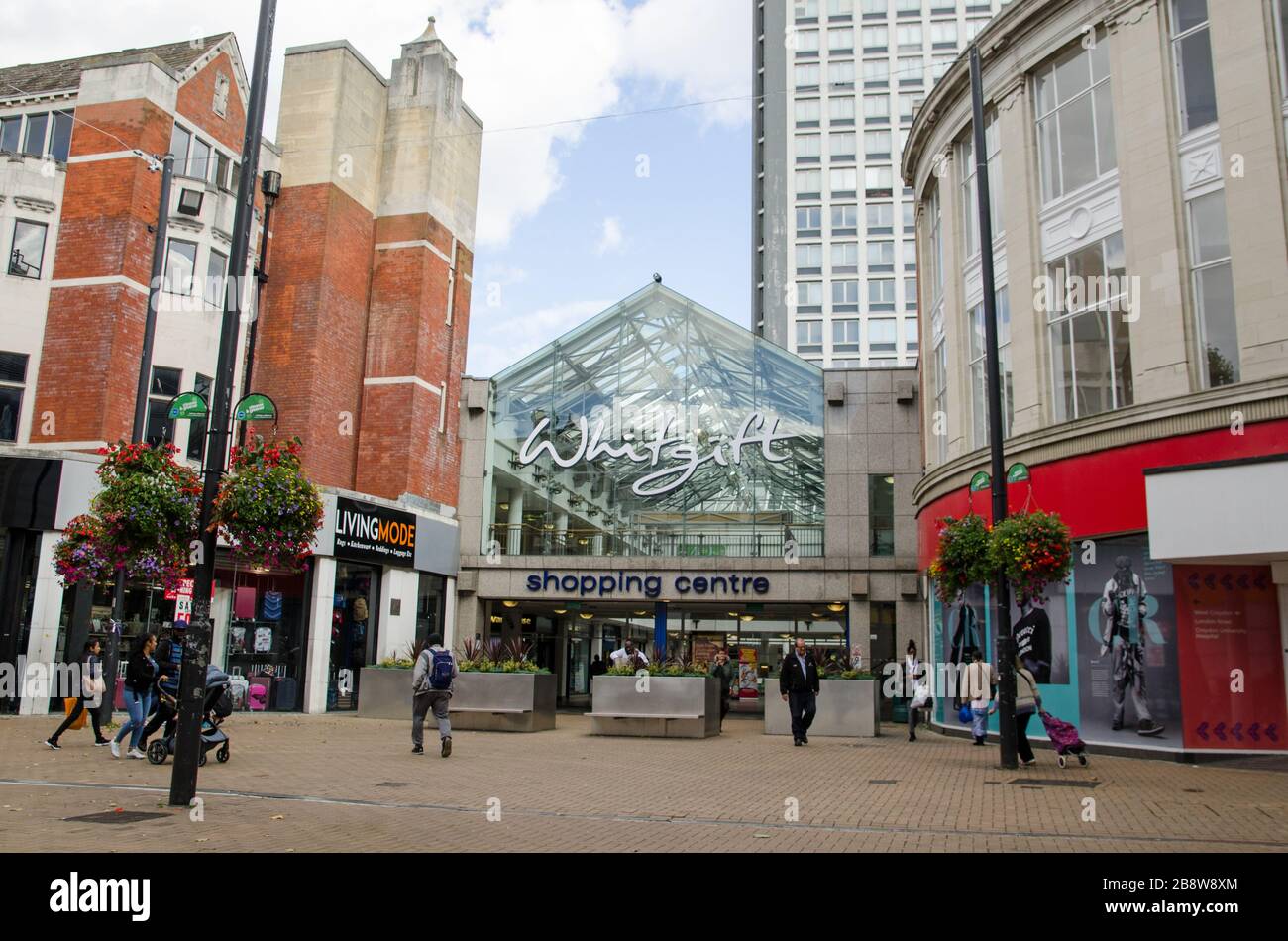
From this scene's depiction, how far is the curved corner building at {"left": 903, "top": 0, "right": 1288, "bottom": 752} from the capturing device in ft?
48.7

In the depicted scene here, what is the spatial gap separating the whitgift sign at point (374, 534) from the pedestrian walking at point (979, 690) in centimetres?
1546

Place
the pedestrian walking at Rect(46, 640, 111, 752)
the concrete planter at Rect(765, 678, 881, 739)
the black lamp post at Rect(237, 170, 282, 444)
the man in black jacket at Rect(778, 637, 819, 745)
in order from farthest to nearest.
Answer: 1. the black lamp post at Rect(237, 170, 282, 444)
2. the concrete planter at Rect(765, 678, 881, 739)
3. the man in black jacket at Rect(778, 637, 819, 745)
4. the pedestrian walking at Rect(46, 640, 111, 752)

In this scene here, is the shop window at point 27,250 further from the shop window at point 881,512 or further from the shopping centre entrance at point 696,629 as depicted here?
the shop window at point 881,512

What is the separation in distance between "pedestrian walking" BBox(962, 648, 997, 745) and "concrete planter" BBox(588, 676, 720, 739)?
194 inches

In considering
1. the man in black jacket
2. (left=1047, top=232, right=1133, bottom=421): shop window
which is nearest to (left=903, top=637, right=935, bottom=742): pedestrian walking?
the man in black jacket

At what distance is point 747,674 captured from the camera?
32750 millimetres

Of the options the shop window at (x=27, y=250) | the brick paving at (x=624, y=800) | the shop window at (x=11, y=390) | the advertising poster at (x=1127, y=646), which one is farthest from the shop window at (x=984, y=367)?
the shop window at (x=27, y=250)

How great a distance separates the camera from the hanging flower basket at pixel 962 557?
49.1 ft

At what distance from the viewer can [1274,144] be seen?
15141 millimetres

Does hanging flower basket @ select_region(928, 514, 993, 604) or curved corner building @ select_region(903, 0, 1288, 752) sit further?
hanging flower basket @ select_region(928, 514, 993, 604)

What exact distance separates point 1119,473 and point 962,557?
3.43m

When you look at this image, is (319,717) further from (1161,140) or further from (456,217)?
(1161,140)

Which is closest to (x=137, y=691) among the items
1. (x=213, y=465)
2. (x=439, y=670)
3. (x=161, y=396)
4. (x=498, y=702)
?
(x=439, y=670)

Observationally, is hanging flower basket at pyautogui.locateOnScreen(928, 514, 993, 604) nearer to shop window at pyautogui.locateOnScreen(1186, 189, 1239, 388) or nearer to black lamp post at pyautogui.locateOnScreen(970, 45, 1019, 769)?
black lamp post at pyautogui.locateOnScreen(970, 45, 1019, 769)
